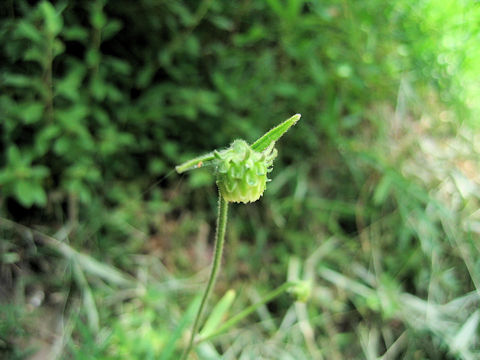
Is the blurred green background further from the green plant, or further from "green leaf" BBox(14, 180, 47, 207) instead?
the green plant

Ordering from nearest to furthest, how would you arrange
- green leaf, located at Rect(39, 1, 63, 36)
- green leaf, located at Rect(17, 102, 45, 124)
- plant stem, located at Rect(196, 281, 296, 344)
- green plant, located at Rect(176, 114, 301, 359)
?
green plant, located at Rect(176, 114, 301, 359) → plant stem, located at Rect(196, 281, 296, 344) → green leaf, located at Rect(39, 1, 63, 36) → green leaf, located at Rect(17, 102, 45, 124)

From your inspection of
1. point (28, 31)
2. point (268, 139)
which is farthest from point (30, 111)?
point (268, 139)

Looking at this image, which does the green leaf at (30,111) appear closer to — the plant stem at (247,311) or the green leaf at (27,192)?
the green leaf at (27,192)

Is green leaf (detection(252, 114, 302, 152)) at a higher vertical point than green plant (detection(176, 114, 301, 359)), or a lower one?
higher

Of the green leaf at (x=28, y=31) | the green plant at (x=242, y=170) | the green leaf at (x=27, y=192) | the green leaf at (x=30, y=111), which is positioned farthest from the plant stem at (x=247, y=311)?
the green leaf at (x=28, y=31)

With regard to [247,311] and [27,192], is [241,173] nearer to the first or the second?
[247,311]

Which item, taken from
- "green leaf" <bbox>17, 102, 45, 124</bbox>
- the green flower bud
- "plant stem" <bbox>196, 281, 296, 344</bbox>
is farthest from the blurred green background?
the green flower bud
